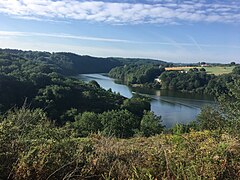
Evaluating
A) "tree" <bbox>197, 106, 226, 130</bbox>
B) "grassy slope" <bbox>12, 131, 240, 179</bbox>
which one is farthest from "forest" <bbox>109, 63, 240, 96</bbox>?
"grassy slope" <bbox>12, 131, 240, 179</bbox>

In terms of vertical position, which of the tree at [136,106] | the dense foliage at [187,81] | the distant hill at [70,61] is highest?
the distant hill at [70,61]

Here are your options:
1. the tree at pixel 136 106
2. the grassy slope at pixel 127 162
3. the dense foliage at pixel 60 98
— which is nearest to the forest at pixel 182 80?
the tree at pixel 136 106

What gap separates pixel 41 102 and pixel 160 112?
1481 centimetres

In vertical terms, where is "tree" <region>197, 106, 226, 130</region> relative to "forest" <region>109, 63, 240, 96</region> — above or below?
above

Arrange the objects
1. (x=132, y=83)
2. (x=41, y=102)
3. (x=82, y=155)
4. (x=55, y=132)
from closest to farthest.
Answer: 1. (x=82, y=155)
2. (x=55, y=132)
3. (x=41, y=102)
4. (x=132, y=83)

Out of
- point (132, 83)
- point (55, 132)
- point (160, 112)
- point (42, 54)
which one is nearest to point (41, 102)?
point (160, 112)

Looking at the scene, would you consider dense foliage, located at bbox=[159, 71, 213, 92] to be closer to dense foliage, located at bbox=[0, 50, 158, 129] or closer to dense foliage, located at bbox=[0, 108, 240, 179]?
dense foliage, located at bbox=[0, 50, 158, 129]

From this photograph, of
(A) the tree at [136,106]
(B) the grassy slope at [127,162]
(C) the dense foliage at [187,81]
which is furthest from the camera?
(C) the dense foliage at [187,81]

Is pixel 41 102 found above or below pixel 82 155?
below

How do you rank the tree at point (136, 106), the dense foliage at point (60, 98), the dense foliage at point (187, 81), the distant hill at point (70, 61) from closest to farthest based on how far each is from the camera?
the dense foliage at point (60, 98), the tree at point (136, 106), the dense foliage at point (187, 81), the distant hill at point (70, 61)

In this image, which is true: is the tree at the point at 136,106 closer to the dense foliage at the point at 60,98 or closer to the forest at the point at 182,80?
the dense foliage at the point at 60,98

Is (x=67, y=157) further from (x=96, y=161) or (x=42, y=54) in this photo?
(x=42, y=54)

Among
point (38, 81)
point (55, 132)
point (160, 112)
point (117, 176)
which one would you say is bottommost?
point (160, 112)

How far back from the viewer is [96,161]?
2.88 metres
